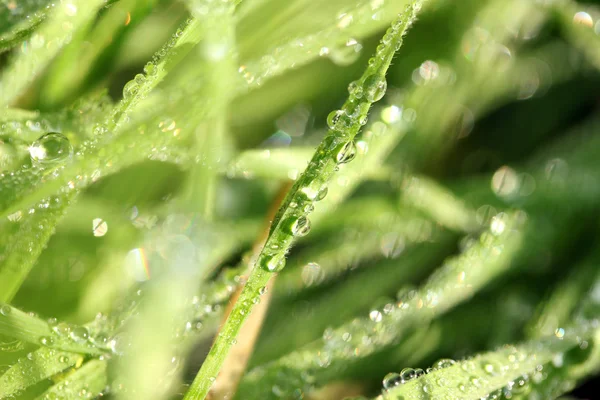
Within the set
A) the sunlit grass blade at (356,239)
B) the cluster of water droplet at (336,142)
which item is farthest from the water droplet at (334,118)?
the sunlit grass blade at (356,239)

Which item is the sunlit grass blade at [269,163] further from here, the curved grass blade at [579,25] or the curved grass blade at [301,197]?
the curved grass blade at [579,25]

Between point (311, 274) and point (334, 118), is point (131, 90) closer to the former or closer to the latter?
point (334, 118)

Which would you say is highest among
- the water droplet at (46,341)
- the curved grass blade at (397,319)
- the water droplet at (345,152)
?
the water droplet at (345,152)

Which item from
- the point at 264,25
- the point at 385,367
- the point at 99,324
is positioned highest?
the point at 264,25

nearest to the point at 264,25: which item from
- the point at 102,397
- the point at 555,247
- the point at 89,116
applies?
the point at 89,116

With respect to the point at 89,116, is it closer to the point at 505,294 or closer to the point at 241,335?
the point at 241,335

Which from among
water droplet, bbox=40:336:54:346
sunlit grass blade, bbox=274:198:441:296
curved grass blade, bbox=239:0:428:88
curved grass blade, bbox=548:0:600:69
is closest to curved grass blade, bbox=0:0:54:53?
curved grass blade, bbox=239:0:428:88
